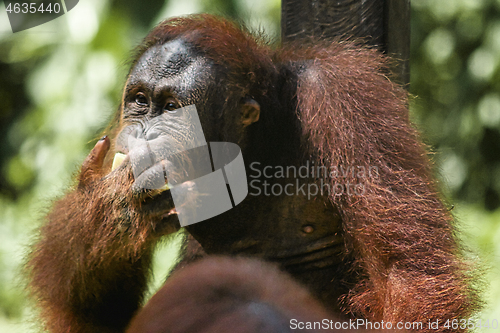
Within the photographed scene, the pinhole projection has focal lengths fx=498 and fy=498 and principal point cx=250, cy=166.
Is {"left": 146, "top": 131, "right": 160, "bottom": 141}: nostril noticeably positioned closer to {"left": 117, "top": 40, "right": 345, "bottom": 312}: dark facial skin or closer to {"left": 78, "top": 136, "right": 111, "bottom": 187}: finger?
{"left": 117, "top": 40, "right": 345, "bottom": 312}: dark facial skin

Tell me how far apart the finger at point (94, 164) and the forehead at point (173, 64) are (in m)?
0.26

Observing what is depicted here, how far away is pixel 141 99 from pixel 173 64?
19 centimetres

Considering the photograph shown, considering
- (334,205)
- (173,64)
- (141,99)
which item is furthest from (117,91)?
(334,205)

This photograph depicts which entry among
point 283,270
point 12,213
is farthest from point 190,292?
point 12,213

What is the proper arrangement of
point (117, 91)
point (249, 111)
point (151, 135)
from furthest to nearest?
1. point (117, 91)
2. point (249, 111)
3. point (151, 135)

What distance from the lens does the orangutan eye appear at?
1.77 metres

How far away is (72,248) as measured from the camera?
1.75 metres

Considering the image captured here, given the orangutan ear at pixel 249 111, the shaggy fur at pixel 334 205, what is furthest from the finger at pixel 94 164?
the orangutan ear at pixel 249 111

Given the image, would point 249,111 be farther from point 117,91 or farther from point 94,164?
point 117,91

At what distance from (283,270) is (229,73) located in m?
0.70

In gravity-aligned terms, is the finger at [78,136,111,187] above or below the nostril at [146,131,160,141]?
below

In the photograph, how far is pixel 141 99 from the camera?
70.2 inches

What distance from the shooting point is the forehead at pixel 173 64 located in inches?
66.3

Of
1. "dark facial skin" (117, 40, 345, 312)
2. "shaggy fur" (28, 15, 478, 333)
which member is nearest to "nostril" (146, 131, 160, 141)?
"dark facial skin" (117, 40, 345, 312)
